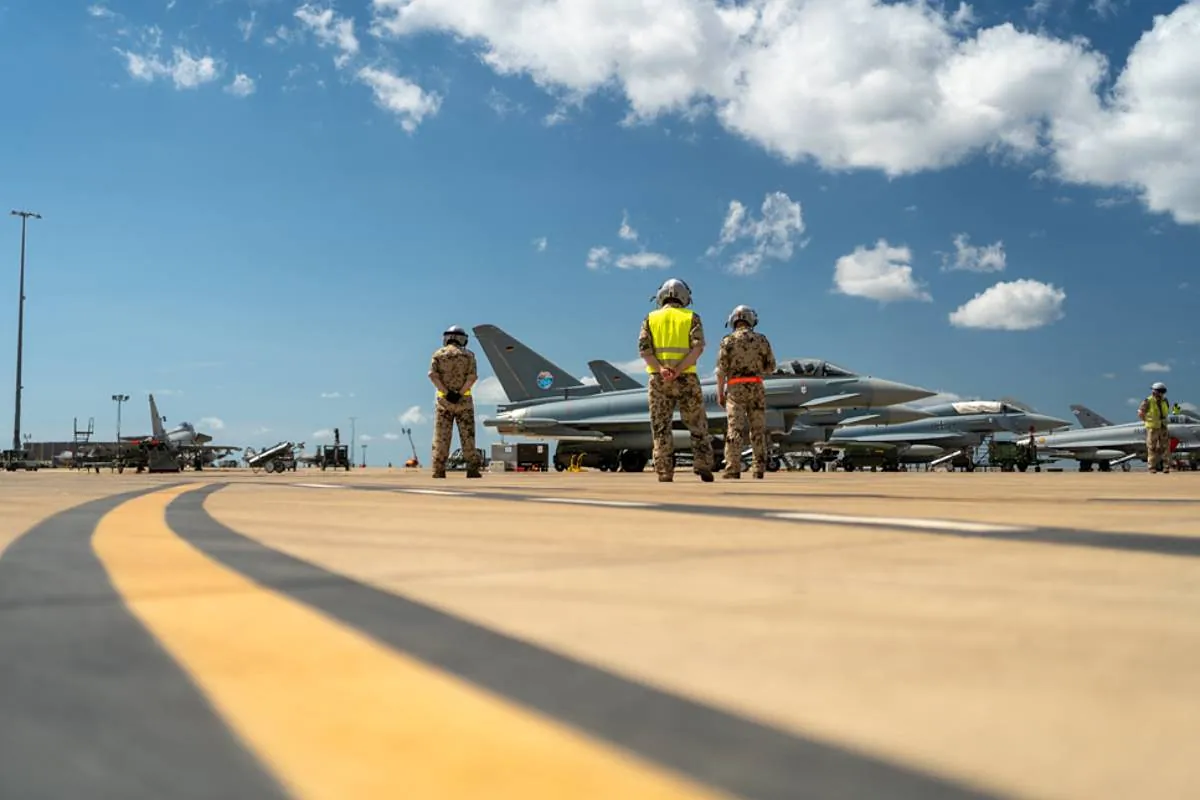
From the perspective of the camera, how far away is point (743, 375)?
10.4 meters

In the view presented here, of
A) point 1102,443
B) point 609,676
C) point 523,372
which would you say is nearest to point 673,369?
point 609,676

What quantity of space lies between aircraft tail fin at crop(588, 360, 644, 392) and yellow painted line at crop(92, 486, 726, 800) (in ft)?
99.2

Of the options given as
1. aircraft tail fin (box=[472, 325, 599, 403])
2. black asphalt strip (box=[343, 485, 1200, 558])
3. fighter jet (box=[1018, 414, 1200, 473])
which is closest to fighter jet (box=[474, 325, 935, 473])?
aircraft tail fin (box=[472, 325, 599, 403])

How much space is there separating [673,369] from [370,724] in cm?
759

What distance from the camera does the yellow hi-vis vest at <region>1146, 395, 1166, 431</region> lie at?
16.5 meters

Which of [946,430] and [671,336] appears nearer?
[671,336]

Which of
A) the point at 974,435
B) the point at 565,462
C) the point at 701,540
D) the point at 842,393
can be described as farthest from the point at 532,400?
the point at 701,540

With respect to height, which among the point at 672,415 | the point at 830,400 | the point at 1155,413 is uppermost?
the point at 830,400

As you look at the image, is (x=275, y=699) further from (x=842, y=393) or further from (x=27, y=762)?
(x=842, y=393)

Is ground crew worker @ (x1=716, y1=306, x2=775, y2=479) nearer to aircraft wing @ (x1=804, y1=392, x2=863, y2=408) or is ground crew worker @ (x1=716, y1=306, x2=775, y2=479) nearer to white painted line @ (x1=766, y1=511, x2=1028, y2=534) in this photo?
white painted line @ (x1=766, y1=511, x2=1028, y2=534)

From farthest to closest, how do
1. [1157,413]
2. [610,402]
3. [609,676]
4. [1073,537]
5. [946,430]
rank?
1. [946,430]
2. [610,402]
3. [1157,413]
4. [1073,537]
5. [609,676]

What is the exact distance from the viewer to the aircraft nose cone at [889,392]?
26016 mm

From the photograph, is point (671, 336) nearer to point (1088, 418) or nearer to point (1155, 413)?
point (1155, 413)

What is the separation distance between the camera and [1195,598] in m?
1.26
